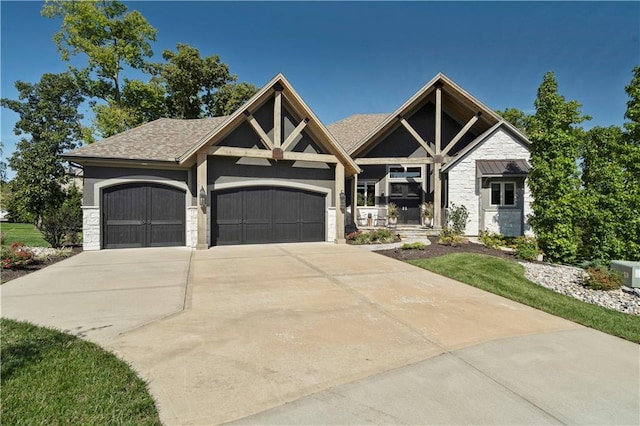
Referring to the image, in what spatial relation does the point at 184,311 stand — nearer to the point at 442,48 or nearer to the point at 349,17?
the point at 349,17

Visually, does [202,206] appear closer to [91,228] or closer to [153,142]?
[91,228]

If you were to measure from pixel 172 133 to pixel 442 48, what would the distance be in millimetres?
14190

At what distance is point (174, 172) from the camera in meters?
12.1

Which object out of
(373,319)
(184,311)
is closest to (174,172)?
(184,311)

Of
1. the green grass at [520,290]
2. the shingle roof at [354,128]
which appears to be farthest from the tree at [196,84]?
the green grass at [520,290]

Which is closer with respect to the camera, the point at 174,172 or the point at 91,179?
the point at 91,179

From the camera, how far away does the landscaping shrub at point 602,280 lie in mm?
6980

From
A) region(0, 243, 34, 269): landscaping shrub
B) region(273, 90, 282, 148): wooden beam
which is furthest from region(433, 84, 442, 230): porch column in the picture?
region(0, 243, 34, 269): landscaping shrub

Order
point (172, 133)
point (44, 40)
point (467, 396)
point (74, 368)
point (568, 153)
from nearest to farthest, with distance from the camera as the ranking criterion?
point (467, 396)
point (74, 368)
point (568, 153)
point (172, 133)
point (44, 40)

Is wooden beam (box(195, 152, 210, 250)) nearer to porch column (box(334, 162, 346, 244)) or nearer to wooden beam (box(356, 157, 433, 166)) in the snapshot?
porch column (box(334, 162, 346, 244))

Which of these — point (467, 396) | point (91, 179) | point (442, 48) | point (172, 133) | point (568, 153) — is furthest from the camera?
point (442, 48)

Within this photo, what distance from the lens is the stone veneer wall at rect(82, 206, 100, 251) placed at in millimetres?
10977

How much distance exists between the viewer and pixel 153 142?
13.1 m

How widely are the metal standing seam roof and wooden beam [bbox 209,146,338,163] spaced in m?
6.92
